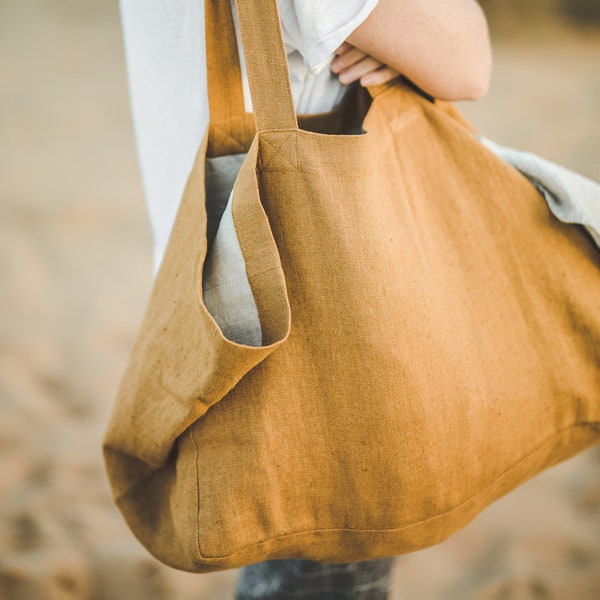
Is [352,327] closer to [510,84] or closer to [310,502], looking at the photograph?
[310,502]

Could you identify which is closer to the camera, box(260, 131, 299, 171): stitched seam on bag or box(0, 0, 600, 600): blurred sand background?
box(260, 131, 299, 171): stitched seam on bag


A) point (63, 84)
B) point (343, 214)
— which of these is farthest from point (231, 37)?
point (63, 84)

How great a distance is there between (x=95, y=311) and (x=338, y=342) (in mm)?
1647

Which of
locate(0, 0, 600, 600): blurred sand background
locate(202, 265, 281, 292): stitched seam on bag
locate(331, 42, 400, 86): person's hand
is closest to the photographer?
locate(202, 265, 281, 292): stitched seam on bag

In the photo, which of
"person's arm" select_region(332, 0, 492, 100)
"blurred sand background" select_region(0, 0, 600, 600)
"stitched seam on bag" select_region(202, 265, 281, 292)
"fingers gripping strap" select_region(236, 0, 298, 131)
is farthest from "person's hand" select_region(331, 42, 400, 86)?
"blurred sand background" select_region(0, 0, 600, 600)

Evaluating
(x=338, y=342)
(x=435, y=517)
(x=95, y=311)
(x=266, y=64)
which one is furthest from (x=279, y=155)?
(x=95, y=311)

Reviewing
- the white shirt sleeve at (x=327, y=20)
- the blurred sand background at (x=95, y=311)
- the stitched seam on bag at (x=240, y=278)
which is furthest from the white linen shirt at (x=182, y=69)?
the blurred sand background at (x=95, y=311)

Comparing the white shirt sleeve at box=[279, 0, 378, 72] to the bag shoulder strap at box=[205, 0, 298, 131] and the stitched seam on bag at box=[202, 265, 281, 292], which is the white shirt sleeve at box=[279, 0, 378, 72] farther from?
the stitched seam on bag at box=[202, 265, 281, 292]

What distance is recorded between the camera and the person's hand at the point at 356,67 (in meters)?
0.71

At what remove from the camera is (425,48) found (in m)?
0.68

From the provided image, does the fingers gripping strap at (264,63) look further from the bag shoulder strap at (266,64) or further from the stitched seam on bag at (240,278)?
the stitched seam on bag at (240,278)

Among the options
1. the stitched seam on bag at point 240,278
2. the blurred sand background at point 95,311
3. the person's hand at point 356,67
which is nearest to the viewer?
the stitched seam on bag at point 240,278

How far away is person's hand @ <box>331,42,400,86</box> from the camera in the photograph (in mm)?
708

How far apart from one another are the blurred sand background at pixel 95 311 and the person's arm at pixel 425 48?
1.16 metres
